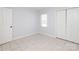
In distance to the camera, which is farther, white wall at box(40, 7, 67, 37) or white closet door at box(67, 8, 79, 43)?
white wall at box(40, 7, 67, 37)

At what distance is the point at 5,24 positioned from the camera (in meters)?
5.22

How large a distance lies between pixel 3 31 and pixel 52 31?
340 centimetres

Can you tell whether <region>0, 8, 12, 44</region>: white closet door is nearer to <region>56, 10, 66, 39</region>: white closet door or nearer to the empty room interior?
the empty room interior

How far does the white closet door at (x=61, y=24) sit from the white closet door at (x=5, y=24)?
2978 mm

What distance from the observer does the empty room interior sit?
4.70 metres

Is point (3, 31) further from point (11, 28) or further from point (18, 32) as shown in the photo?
point (18, 32)

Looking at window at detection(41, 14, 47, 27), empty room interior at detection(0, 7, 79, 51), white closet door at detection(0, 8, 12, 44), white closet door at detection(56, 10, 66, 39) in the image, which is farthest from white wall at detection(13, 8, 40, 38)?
white closet door at detection(56, 10, 66, 39)

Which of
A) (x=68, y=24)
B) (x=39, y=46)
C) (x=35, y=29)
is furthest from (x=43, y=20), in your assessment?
(x=39, y=46)

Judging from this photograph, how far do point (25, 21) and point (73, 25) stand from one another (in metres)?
3.37

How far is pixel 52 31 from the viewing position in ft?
23.7
